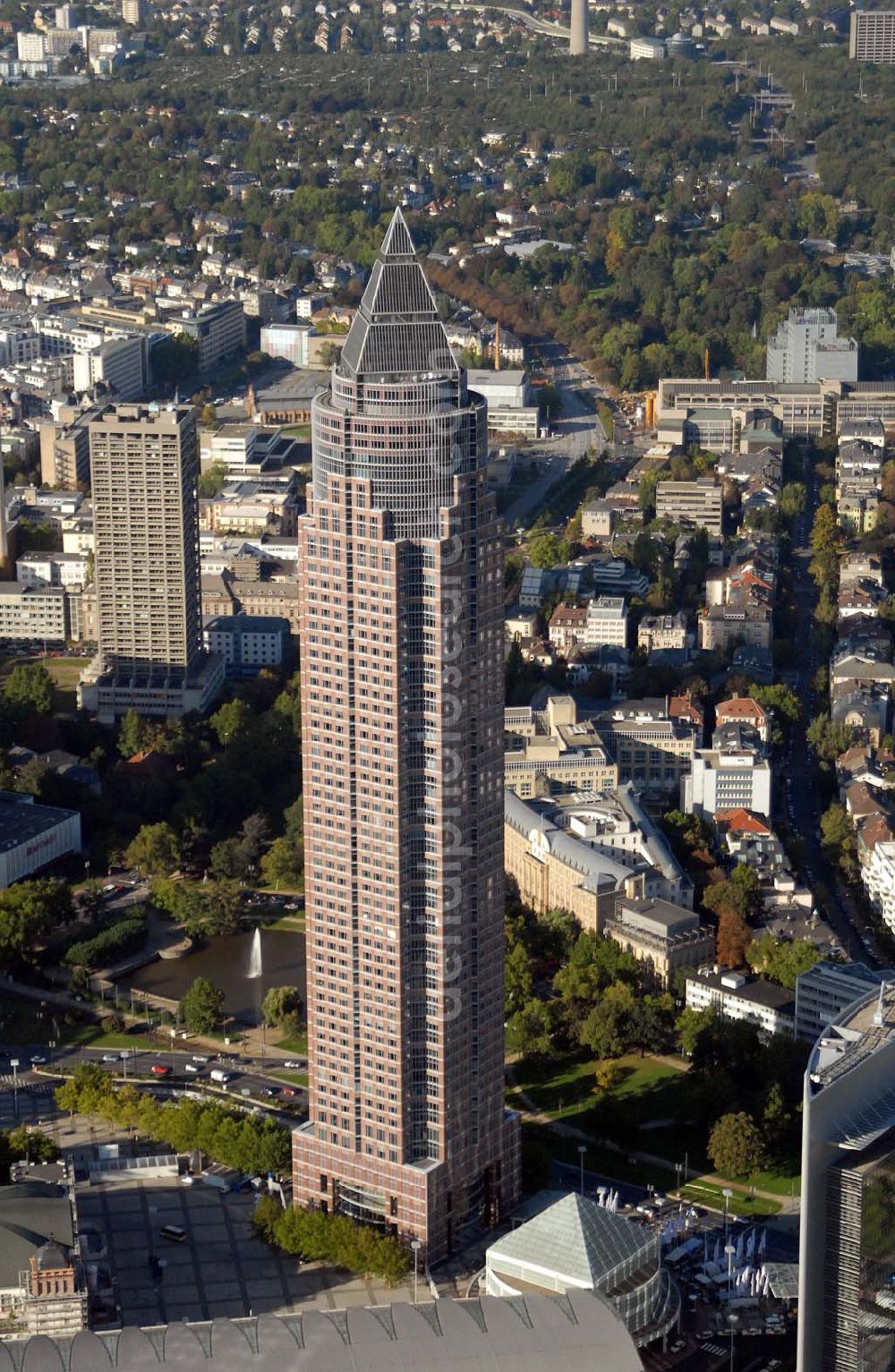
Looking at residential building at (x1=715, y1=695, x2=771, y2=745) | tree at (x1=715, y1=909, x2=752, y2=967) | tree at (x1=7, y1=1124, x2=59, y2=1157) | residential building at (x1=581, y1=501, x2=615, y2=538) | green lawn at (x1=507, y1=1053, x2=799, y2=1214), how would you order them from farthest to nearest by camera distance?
1. residential building at (x1=581, y1=501, x2=615, y2=538)
2. residential building at (x1=715, y1=695, x2=771, y2=745)
3. tree at (x1=715, y1=909, x2=752, y2=967)
4. green lawn at (x1=507, y1=1053, x2=799, y2=1214)
5. tree at (x1=7, y1=1124, x2=59, y2=1157)

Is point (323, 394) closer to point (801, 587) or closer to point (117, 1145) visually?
point (117, 1145)

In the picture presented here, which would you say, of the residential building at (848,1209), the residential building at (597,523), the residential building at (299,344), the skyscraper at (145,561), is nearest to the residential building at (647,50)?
the residential building at (299,344)

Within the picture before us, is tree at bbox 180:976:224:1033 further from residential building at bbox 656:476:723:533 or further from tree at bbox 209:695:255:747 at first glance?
residential building at bbox 656:476:723:533

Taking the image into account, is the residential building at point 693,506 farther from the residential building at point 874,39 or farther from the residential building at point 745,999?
the residential building at point 874,39

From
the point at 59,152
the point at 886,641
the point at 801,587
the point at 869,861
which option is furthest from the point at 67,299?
the point at 869,861

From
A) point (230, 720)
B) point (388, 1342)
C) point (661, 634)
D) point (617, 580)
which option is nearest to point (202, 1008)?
point (230, 720)

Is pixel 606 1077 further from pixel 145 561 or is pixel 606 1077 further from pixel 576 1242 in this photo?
pixel 145 561

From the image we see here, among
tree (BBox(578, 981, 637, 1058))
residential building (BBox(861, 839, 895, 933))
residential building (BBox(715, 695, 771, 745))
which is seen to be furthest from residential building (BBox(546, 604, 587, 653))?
tree (BBox(578, 981, 637, 1058))
